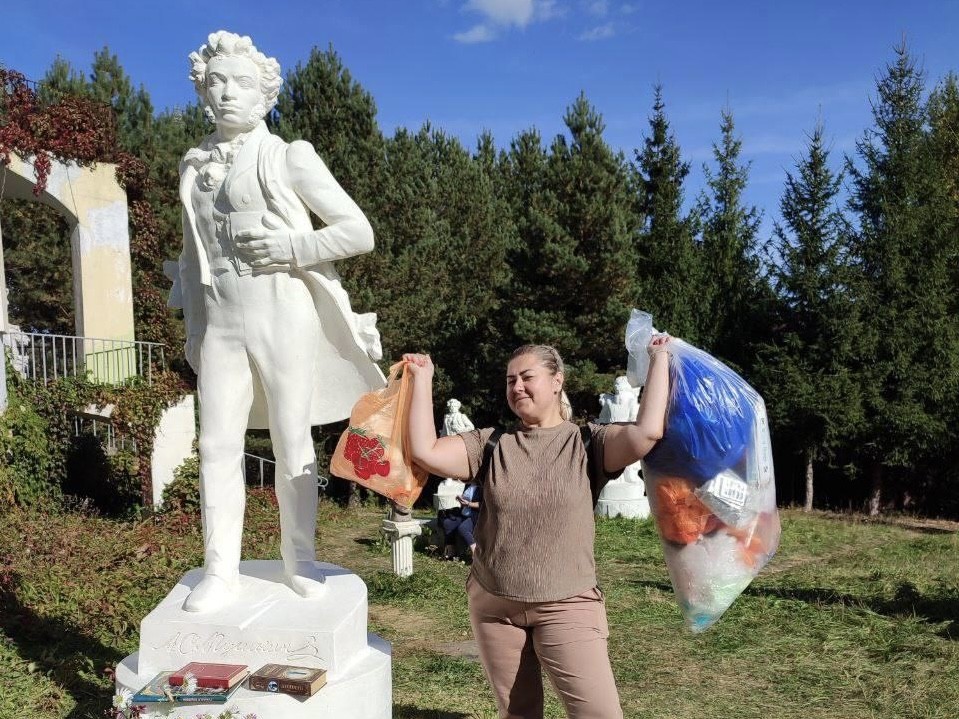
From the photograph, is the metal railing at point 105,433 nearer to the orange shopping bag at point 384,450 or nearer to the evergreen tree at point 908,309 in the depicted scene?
the orange shopping bag at point 384,450

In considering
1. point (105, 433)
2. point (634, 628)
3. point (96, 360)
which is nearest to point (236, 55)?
point (634, 628)

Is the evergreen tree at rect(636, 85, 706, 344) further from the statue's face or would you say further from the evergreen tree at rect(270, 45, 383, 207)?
the statue's face

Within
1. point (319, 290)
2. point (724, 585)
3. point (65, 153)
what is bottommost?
point (724, 585)

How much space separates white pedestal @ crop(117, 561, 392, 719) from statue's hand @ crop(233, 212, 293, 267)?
1.40 meters

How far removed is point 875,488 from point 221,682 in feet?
44.5

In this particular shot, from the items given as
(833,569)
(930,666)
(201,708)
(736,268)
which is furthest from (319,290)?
(736,268)

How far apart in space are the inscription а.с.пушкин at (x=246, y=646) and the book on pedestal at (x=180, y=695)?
0.15 metres

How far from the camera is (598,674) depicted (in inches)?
93.6

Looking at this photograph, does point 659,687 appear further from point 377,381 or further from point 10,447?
point 10,447

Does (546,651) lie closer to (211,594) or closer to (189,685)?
(189,685)

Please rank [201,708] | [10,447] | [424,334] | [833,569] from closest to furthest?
[201,708] → [833,569] → [10,447] → [424,334]

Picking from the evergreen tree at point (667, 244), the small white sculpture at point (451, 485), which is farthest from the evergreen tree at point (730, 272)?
the small white sculpture at point (451, 485)

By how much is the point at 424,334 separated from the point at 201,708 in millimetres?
12346

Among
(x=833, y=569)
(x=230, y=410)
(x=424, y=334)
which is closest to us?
(x=230, y=410)
